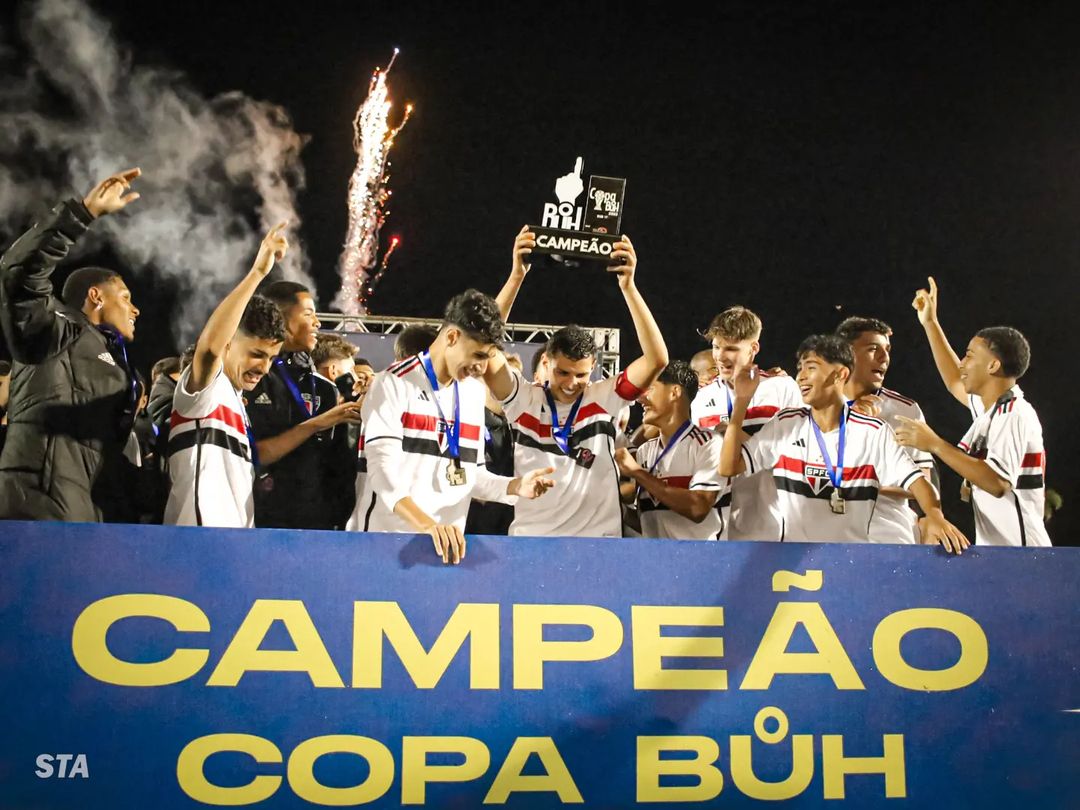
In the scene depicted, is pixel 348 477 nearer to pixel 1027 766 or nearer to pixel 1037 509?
pixel 1027 766

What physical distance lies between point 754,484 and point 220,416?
2.58 metres

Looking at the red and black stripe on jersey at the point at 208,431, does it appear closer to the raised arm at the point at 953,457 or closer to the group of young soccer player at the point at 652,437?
the group of young soccer player at the point at 652,437

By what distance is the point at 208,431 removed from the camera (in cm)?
425

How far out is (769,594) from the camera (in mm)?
3973

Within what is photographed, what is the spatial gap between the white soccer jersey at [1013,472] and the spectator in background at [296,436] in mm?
3352

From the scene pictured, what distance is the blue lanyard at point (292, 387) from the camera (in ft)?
16.2

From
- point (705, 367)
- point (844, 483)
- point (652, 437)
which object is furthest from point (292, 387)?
point (705, 367)

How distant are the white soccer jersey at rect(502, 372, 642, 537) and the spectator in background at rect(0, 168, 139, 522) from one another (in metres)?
1.85

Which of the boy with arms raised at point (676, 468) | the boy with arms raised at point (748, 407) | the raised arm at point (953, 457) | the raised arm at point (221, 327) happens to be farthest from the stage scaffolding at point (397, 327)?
the raised arm at point (221, 327)

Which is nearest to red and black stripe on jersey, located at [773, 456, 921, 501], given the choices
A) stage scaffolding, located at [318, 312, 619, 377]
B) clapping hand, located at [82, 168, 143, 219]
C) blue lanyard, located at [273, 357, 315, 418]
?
blue lanyard, located at [273, 357, 315, 418]

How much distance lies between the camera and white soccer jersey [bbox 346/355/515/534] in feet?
14.0

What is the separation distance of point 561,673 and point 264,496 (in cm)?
179

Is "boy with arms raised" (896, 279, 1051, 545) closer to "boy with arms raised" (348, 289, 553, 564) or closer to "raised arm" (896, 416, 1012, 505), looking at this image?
"raised arm" (896, 416, 1012, 505)

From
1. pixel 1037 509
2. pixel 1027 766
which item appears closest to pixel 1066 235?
pixel 1037 509
